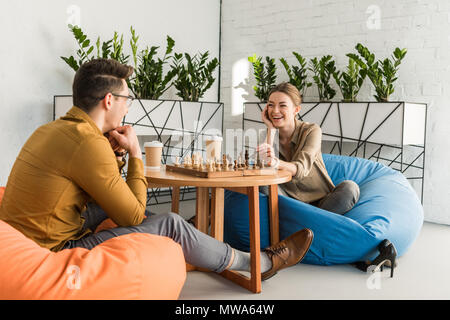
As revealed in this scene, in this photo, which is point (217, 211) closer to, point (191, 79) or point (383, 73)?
point (383, 73)

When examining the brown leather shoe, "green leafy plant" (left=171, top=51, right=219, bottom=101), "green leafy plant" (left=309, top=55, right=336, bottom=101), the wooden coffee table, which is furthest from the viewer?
"green leafy plant" (left=171, top=51, right=219, bottom=101)

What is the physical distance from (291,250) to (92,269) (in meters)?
0.94

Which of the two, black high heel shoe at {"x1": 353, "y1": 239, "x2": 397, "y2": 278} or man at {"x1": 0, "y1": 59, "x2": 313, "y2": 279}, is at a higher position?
man at {"x1": 0, "y1": 59, "x2": 313, "y2": 279}

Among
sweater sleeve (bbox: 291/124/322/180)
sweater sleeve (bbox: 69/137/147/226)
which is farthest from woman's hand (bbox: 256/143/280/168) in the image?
sweater sleeve (bbox: 69/137/147/226)

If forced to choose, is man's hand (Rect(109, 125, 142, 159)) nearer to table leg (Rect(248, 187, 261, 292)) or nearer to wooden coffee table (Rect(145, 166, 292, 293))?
wooden coffee table (Rect(145, 166, 292, 293))

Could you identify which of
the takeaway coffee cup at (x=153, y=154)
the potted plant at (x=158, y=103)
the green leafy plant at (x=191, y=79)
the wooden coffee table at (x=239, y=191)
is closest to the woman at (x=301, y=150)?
the wooden coffee table at (x=239, y=191)

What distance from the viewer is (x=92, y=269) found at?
4.70 ft

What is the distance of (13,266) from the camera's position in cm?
138

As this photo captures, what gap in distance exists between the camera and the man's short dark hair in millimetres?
1644

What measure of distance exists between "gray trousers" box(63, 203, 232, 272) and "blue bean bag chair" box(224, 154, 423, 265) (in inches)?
24.3

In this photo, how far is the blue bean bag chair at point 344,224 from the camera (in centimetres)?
234
